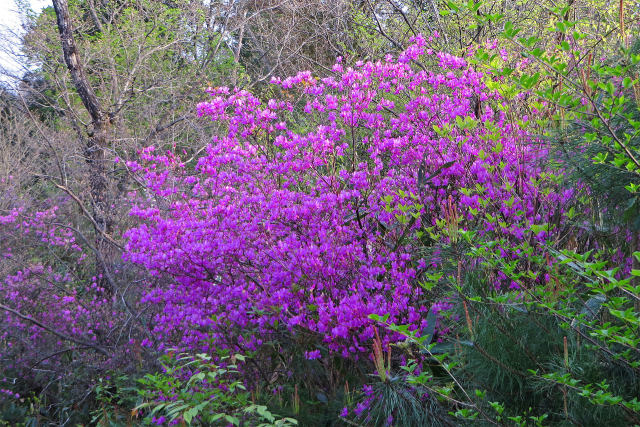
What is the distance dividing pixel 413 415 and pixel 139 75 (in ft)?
34.6

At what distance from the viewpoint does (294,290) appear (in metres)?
3.86

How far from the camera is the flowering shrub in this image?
372cm

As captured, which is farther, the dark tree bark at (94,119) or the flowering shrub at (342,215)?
the dark tree bark at (94,119)

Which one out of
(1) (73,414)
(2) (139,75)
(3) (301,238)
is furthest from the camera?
(2) (139,75)

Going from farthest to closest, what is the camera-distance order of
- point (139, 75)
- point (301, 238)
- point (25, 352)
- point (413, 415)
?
point (139, 75), point (25, 352), point (301, 238), point (413, 415)

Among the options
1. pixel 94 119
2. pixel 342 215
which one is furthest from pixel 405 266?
pixel 94 119

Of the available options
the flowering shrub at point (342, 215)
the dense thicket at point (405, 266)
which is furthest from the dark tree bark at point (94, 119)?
the flowering shrub at point (342, 215)

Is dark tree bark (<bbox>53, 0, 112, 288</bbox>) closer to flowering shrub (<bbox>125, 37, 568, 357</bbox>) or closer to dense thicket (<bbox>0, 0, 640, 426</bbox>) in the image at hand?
dense thicket (<bbox>0, 0, 640, 426</bbox>)

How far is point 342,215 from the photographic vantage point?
13.3 ft

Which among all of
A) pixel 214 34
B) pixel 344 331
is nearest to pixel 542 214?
pixel 344 331

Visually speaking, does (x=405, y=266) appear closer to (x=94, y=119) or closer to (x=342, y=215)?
(x=342, y=215)

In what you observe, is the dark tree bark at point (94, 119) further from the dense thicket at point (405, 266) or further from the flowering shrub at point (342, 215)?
the flowering shrub at point (342, 215)

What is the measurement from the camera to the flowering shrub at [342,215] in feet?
12.2

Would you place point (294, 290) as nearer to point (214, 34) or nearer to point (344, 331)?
point (344, 331)
